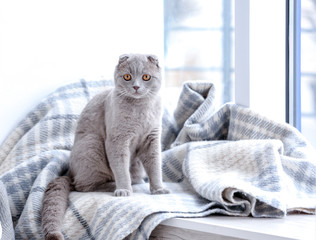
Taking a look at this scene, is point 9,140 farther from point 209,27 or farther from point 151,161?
point 209,27

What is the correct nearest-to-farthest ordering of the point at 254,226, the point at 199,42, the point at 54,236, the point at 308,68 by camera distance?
the point at 254,226
the point at 54,236
the point at 308,68
the point at 199,42

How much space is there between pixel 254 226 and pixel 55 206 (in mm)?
605

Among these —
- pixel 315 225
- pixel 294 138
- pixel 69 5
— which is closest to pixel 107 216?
pixel 315 225

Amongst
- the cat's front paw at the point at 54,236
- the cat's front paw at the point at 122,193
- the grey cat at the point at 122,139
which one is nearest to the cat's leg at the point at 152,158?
the grey cat at the point at 122,139

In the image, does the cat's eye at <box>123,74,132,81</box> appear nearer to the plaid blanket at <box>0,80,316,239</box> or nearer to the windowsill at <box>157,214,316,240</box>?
the plaid blanket at <box>0,80,316,239</box>

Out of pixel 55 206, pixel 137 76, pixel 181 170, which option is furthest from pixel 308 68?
pixel 55 206

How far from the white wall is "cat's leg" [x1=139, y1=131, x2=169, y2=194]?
1.75ft

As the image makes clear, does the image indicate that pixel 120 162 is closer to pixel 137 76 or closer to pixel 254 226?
pixel 137 76

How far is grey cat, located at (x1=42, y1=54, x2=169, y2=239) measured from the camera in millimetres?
1570

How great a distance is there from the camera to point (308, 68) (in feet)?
6.50

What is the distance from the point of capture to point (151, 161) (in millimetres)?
1646

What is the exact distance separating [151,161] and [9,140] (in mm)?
583

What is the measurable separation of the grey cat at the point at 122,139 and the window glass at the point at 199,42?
1.07 meters

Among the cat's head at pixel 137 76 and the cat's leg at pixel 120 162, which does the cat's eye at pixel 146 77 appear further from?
the cat's leg at pixel 120 162
